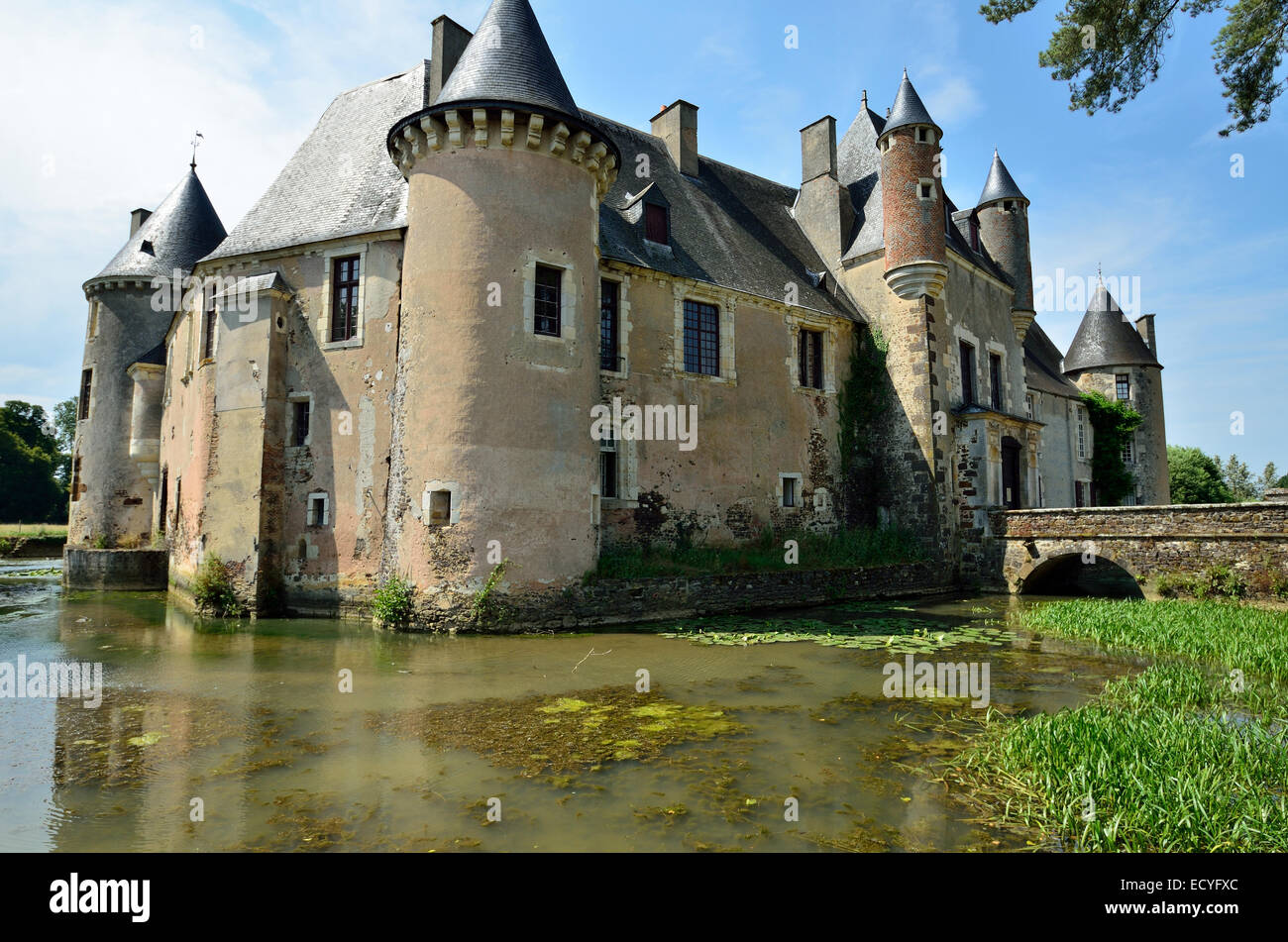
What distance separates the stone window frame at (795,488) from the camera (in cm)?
1825

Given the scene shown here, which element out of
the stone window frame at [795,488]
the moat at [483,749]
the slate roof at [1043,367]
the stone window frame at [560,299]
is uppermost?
the slate roof at [1043,367]

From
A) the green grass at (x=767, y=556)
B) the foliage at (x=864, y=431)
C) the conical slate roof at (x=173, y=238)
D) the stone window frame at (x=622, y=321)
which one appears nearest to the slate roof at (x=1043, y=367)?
the foliage at (x=864, y=431)

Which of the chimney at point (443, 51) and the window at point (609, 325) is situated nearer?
the chimney at point (443, 51)

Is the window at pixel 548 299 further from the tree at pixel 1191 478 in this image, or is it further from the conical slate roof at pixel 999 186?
the tree at pixel 1191 478

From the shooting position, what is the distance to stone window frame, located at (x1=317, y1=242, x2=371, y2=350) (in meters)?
14.4

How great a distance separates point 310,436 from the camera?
14547 millimetres

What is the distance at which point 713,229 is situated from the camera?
19.4 metres

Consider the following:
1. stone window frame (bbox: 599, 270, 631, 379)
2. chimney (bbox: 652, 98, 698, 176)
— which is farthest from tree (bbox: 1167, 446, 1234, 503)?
stone window frame (bbox: 599, 270, 631, 379)

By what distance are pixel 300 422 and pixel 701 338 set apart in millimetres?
9231

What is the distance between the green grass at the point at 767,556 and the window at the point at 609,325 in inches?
162

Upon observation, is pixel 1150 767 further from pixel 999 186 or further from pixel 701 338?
pixel 999 186

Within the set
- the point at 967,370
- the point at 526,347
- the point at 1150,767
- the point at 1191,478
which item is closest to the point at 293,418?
the point at 526,347

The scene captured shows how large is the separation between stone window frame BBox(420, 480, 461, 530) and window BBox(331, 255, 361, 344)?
14.3 feet

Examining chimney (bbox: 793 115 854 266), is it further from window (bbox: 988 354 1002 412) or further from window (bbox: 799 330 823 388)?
window (bbox: 988 354 1002 412)
